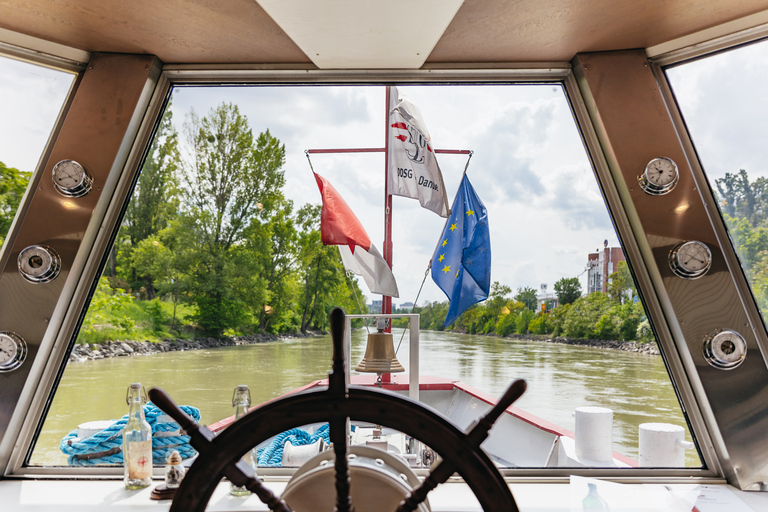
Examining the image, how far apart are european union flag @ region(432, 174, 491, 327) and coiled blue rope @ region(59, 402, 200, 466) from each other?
233 centimetres

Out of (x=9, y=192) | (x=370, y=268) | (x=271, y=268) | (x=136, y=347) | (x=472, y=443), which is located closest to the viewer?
(x=472, y=443)

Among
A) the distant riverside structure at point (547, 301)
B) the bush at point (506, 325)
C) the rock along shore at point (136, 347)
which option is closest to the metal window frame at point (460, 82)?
the rock along shore at point (136, 347)

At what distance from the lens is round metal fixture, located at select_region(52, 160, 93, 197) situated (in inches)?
56.6

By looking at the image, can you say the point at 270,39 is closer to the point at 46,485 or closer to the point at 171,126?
the point at 171,126

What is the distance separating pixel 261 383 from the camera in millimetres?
8500

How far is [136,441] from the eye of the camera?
1223 millimetres

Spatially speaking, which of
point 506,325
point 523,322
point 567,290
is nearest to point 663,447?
point 567,290

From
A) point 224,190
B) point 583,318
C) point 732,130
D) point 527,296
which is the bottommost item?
point 583,318

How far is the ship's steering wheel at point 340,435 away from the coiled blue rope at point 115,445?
1048 mm

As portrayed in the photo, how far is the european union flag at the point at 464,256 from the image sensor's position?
3516 mm

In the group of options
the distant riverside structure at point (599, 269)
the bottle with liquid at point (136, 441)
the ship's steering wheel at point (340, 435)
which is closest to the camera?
the ship's steering wheel at point (340, 435)

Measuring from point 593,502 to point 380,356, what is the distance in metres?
0.84

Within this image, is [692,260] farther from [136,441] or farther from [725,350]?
[136,441]

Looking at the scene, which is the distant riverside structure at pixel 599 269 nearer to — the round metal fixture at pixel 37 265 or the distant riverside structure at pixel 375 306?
the distant riverside structure at pixel 375 306
